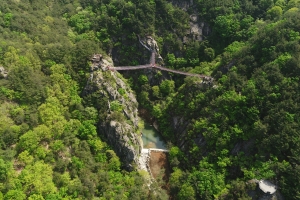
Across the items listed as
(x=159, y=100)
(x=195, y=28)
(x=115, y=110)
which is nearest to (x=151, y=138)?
(x=159, y=100)

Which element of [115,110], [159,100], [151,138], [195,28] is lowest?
[151,138]

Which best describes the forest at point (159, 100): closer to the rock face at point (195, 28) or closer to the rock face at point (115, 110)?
the rock face at point (195, 28)

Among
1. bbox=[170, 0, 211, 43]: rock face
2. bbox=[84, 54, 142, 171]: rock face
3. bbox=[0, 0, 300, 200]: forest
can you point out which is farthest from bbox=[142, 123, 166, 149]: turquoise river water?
bbox=[170, 0, 211, 43]: rock face

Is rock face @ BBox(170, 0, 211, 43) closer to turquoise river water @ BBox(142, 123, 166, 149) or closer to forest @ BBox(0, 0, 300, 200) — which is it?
forest @ BBox(0, 0, 300, 200)

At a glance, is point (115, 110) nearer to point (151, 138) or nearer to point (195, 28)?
point (151, 138)

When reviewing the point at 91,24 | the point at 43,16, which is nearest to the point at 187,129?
the point at 91,24

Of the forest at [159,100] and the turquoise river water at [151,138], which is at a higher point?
the forest at [159,100]

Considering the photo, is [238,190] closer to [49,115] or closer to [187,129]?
[187,129]

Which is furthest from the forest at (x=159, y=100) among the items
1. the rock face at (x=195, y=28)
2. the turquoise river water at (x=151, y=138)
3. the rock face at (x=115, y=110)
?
the turquoise river water at (x=151, y=138)
